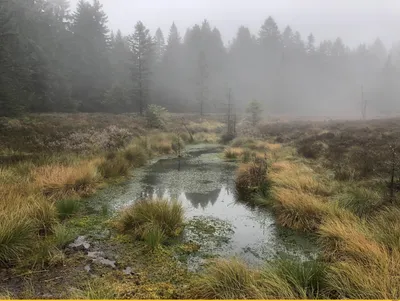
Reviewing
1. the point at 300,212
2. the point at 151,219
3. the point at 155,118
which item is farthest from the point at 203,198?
the point at 155,118

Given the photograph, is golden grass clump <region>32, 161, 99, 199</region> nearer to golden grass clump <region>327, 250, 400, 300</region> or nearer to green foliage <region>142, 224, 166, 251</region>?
green foliage <region>142, 224, 166, 251</region>

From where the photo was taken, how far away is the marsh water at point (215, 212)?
6.20m

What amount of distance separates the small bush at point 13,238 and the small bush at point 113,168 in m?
6.59

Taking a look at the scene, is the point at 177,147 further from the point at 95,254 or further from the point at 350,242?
the point at 350,242

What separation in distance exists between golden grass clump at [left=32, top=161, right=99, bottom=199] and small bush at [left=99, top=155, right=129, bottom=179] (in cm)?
113

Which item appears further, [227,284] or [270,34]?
[270,34]

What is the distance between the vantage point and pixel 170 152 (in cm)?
2100

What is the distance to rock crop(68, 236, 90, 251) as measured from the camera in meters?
5.80

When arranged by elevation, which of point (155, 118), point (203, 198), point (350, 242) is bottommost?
point (203, 198)

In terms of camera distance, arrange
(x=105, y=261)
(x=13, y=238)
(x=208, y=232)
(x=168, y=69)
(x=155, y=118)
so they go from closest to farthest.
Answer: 1. (x=13, y=238)
2. (x=105, y=261)
3. (x=208, y=232)
4. (x=155, y=118)
5. (x=168, y=69)

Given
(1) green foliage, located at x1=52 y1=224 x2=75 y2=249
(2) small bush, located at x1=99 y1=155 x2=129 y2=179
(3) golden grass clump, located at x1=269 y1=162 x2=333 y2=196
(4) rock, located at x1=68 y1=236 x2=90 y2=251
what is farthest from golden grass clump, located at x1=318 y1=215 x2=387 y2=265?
(2) small bush, located at x1=99 y1=155 x2=129 y2=179

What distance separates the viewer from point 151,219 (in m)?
6.69

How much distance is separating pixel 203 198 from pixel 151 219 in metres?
3.96

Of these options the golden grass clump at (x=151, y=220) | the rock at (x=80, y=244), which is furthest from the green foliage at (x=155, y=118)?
the rock at (x=80, y=244)
